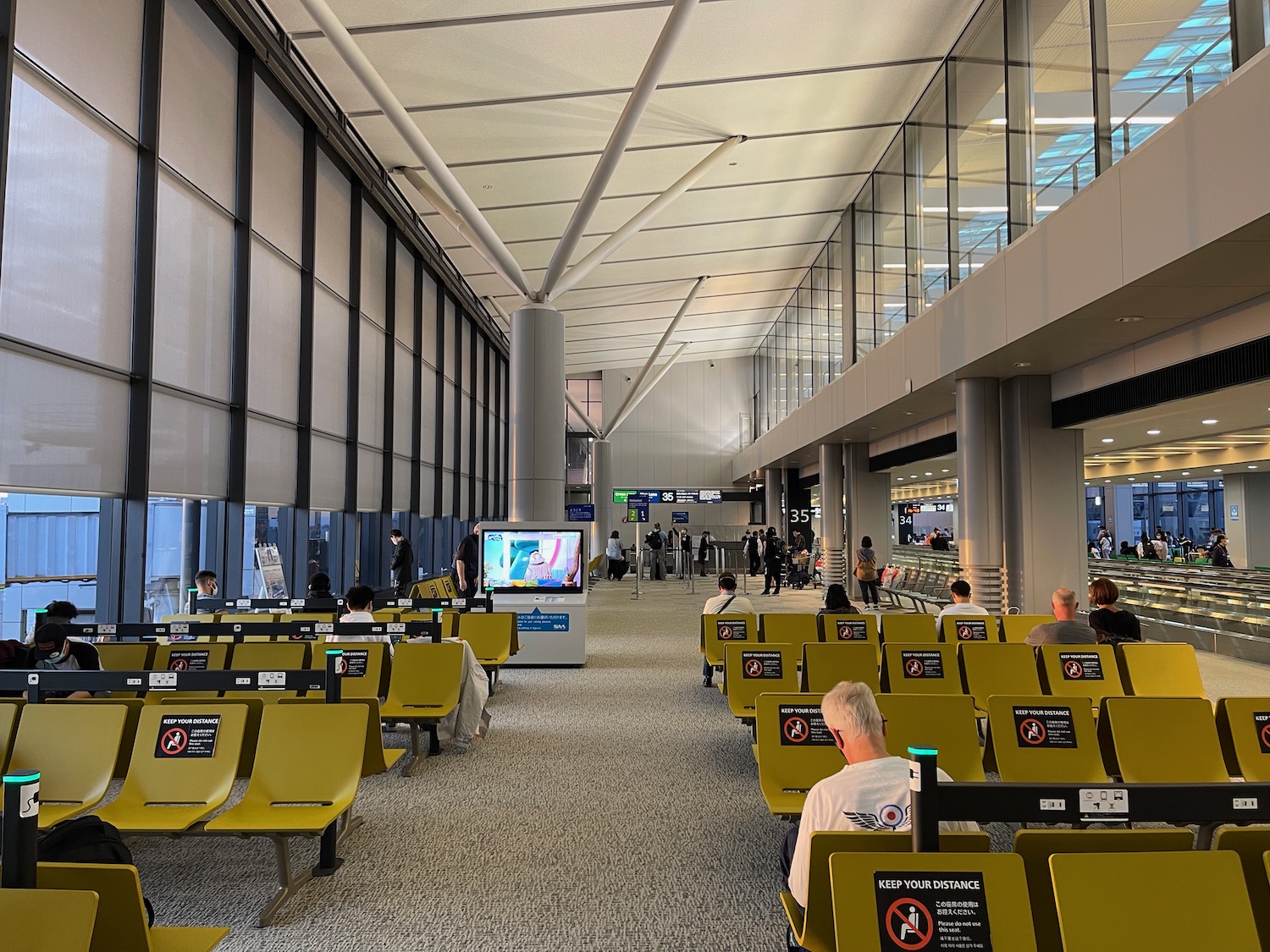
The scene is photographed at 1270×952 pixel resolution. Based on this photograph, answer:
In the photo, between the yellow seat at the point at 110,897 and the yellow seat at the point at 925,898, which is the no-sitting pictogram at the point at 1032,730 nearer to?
the yellow seat at the point at 925,898

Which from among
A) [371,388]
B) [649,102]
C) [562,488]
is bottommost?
[562,488]

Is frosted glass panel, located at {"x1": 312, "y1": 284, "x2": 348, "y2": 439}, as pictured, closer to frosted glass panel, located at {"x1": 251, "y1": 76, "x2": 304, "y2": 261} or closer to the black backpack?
frosted glass panel, located at {"x1": 251, "y1": 76, "x2": 304, "y2": 261}

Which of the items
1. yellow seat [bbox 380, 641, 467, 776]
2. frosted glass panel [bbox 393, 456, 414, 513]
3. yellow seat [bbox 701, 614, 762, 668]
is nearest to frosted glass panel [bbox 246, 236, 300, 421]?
frosted glass panel [bbox 393, 456, 414, 513]

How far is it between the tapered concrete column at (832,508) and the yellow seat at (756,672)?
708 inches

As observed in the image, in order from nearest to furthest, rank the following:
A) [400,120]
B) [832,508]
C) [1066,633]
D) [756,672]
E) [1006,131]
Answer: [756,672]
[1066,633]
[400,120]
[1006,131]
[832,508]

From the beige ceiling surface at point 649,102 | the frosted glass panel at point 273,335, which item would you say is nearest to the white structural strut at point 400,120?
the beige ceiling surface at point 649,102

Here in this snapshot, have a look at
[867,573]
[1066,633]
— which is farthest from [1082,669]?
[867,573]

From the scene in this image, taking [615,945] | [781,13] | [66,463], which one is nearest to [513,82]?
[781,13]

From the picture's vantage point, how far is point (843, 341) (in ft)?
68.7

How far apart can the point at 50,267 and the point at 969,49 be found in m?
11.9

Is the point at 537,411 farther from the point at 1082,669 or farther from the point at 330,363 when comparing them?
the point at 1082,669

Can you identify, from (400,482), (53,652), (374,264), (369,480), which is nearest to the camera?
(53,652)

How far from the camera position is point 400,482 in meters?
18.3

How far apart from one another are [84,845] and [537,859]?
2171 millimetres
